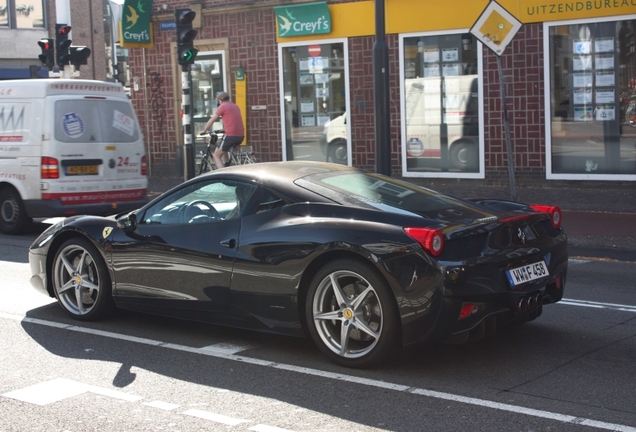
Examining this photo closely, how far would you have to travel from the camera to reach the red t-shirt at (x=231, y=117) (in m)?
17.7

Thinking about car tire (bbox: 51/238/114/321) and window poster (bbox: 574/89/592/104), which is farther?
window poster (bbox: 574/89/592/104)

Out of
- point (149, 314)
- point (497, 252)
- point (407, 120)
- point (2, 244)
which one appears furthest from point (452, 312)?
point (407, 120)

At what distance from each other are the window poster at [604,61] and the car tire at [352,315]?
11.2m

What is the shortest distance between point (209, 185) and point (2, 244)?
6.61m

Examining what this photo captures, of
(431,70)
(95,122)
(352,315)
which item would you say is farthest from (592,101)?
(352,315)

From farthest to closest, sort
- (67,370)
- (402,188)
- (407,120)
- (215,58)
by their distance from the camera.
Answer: (215,58) < (407,120) < (402,188) < (67,370)

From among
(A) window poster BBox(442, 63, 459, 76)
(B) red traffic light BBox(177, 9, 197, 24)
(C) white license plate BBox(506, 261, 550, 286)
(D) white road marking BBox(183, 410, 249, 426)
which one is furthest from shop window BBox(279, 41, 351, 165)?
(D) white road marking BBox(183, 410, 249, 426)

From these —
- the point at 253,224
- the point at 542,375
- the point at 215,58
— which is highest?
the point at 215,58

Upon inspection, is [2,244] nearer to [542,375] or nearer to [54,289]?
[54,289]

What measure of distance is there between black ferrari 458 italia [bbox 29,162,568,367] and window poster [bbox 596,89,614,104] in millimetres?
9589

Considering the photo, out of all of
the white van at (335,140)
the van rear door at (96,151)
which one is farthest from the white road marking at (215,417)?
the white van at (335,140)

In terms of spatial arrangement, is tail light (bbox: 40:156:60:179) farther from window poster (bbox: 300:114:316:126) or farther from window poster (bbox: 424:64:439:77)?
window poster (bbox: 424:64:439:77)

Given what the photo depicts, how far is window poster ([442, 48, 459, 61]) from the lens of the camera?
1691 cm

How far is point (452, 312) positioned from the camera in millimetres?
5402
